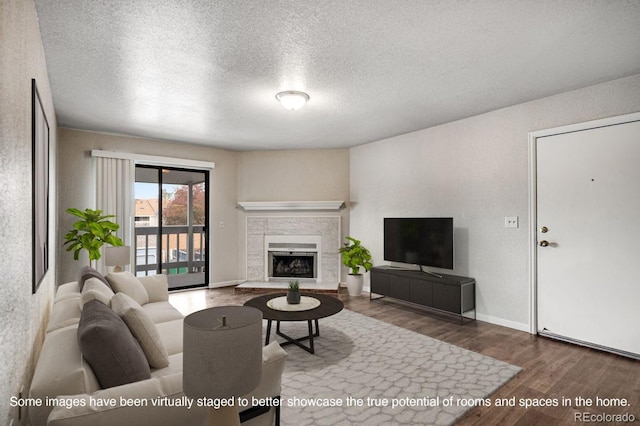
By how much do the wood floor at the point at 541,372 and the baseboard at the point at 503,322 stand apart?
82 mm

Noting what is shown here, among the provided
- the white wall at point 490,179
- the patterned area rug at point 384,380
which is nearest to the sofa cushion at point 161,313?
the patterned area rug at point 384,380

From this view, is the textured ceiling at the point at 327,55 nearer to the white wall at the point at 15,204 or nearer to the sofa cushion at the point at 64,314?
the white wall at the point at 15,204

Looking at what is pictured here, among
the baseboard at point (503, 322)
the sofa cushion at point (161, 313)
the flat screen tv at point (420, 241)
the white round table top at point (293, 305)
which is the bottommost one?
the baseboard at point (503, 322)

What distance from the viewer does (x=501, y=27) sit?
2322mm

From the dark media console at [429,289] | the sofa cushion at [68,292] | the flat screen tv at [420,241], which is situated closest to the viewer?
the sofa cushion at [68,292]

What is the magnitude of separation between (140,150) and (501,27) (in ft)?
17.4

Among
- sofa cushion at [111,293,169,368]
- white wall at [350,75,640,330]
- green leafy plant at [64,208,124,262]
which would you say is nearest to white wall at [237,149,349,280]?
white wall at [350,75,640,330]

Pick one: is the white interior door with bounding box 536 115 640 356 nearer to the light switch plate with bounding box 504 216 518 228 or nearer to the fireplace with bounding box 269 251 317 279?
the light switch plate with bounding box 504 216 518 228

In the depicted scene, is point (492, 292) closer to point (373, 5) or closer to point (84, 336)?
point (373, 5)

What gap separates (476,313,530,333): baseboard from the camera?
12.6 ft

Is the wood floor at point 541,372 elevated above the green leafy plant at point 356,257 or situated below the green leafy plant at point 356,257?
below

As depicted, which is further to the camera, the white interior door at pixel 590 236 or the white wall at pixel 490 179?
the white wall at pixel 490 179

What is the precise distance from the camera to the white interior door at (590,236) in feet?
10.2

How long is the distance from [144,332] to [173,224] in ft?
14.9
